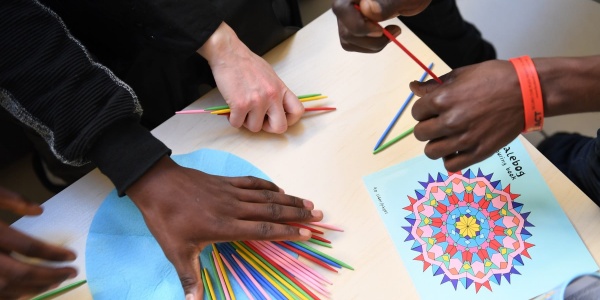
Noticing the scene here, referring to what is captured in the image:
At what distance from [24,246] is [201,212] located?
236 mm

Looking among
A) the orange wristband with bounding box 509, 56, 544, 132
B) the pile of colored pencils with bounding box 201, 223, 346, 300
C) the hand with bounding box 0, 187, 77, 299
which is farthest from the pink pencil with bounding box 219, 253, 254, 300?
the orange wristband with bounding box 509, 56, 544, 132

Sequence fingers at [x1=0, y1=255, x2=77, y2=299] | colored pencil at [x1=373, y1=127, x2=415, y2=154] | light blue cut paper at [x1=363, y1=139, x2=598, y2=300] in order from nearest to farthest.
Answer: fingers at [x1=0, y1=255, x2=77, y2=299]
light blue cut paper at [x1=363, y1=139, x2=598, y2=300]
colored pencil at [x1=373, y1=127, x2=415, y2=154]

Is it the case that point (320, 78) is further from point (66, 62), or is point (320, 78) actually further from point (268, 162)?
point (66, 62)

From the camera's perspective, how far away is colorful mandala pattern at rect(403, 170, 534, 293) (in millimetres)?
721

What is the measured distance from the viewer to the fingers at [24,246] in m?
0.62

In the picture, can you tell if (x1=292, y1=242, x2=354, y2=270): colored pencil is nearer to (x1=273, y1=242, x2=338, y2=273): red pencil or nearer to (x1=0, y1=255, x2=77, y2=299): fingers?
(x1=273, y1=242, x2=338, y2=273): red pencil

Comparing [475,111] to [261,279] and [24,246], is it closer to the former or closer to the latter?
[261,279]

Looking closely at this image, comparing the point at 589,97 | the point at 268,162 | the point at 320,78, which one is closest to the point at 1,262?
the point at 268,162

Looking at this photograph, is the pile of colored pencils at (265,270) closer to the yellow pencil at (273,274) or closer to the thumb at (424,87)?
the yellow pencil at (273,274)

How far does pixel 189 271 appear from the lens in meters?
0.71

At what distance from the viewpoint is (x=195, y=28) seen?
0.85 metres

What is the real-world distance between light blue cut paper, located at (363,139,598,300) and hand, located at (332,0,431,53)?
220 millimetres

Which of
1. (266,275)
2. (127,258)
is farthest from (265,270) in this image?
(127,258)

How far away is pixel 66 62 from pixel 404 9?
0.53 m
